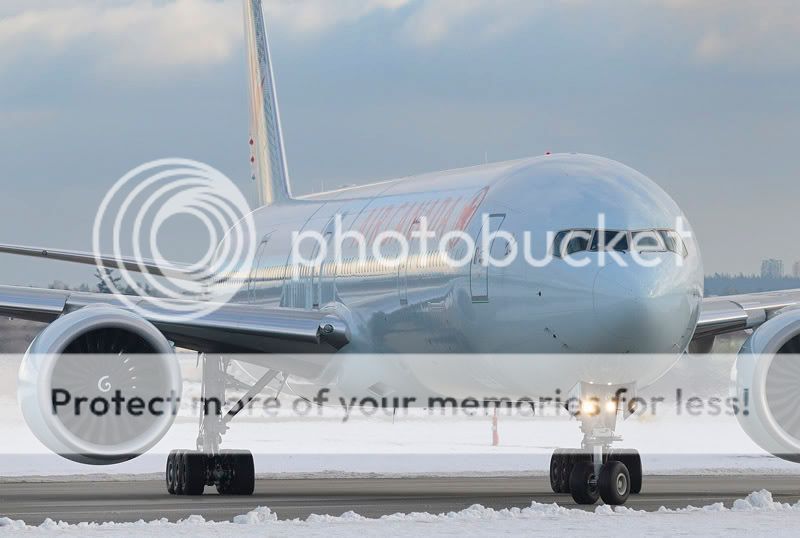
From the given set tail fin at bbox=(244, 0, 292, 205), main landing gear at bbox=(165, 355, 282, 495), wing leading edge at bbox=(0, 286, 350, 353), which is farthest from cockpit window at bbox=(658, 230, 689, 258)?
tail fin at bbox=(244, 0, 292, 205)

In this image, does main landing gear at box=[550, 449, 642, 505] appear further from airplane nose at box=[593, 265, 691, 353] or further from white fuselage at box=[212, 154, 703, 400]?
airplane nose at box=[593, 265, 691, 353]

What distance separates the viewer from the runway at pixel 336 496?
Answer: 19.5 metres

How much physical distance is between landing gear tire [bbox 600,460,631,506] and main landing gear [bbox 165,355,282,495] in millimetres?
5899

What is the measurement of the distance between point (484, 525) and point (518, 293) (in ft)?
10.5

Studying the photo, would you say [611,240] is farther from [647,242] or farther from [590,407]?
[590,407]

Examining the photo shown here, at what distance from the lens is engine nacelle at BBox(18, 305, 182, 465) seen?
19.1m

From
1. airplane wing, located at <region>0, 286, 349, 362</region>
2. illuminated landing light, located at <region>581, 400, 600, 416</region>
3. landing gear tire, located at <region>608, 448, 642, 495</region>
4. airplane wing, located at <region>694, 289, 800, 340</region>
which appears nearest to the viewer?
illuminated landing light, located at <region>581, 400, 600, 416</region>

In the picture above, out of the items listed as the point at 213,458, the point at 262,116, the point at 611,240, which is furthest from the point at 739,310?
the point at 262,116

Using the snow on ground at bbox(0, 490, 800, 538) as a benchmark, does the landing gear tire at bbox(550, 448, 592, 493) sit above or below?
above

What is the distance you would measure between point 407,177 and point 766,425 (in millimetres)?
7078

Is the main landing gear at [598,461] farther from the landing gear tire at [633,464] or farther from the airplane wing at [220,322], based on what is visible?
the airplane wing at [220,322]

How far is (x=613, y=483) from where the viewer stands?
63.7 ft

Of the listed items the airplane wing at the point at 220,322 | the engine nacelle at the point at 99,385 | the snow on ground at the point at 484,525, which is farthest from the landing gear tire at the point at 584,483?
the engine nacelle at the point at 99,385

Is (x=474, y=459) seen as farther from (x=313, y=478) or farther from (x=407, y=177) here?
(x=407, y=177)
